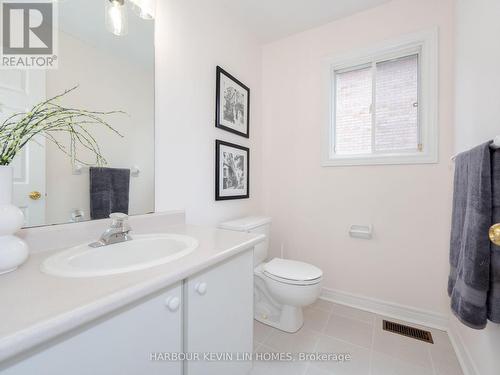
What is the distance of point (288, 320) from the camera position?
64.2 inches

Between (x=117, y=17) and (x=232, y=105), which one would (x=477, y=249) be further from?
(x=117, y=17)

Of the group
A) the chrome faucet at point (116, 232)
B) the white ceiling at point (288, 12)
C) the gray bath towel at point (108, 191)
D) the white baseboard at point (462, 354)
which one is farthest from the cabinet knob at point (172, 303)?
the white ceiling at point (288, 12)

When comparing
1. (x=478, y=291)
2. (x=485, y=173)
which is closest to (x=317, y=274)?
(x=478, y=291)

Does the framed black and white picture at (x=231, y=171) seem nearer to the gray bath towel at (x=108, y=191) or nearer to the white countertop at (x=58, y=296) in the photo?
the gray bath towel at (x=108, y=191)

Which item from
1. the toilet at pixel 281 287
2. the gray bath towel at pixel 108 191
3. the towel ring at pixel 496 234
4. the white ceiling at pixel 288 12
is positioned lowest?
the toilet at pixel 281 287

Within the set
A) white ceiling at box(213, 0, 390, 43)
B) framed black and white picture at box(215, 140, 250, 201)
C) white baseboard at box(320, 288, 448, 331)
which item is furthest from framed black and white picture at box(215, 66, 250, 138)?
white baseboard at box(320, 288, 448, 331)

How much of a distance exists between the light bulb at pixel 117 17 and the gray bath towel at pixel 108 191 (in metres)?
0.70

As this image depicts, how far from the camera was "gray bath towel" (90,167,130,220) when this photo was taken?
1044mm

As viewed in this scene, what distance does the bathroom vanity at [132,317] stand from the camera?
1.44 feet

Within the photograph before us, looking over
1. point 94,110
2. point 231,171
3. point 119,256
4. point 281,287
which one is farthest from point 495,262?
point 94,110

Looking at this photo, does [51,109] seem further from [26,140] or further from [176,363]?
[176,363]

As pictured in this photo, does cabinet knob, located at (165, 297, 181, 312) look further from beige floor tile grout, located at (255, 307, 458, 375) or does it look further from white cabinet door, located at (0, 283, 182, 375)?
beige floor tile grout, located at (255, 307, 458, 375)

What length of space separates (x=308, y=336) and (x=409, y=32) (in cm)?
239

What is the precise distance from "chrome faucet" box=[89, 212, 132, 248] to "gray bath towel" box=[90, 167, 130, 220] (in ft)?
0.38
